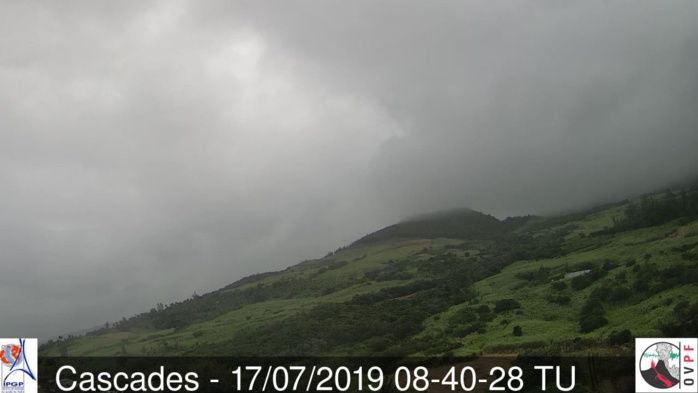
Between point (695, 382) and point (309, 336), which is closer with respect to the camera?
point (695, 382)

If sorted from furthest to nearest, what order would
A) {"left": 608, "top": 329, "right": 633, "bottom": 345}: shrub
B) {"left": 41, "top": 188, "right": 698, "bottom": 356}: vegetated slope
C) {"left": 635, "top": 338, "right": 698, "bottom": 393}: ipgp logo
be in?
{"left": 41, "top": 188, "right": 698, "bottom": 356}: vegetated slope, {"left": 608, "top": 329, "right": 633, "bottom": 345}: shrub, {"left": 635, "top": 338, "right": 698, "bottom": 393}: ipgp logo

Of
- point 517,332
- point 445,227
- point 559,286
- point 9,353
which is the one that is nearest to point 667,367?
point 517,332

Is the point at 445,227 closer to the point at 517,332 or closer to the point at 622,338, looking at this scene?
the point at 517,332

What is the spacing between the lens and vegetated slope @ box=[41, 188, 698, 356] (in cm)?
4300

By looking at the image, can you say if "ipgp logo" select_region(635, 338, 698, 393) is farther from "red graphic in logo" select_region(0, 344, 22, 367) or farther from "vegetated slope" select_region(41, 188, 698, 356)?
"red graphic in logo" select_region(0, 344, 22, 367)

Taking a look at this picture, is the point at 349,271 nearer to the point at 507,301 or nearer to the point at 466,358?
the point at 507,301

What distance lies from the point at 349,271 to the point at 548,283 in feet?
180

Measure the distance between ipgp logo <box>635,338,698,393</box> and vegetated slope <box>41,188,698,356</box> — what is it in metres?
8.19

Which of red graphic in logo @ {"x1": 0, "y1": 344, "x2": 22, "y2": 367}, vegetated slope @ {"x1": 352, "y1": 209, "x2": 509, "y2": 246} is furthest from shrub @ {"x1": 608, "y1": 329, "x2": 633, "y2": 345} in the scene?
vegetated slope @ {"x1": 352, "y1": 209, "x2": 509, "y2": 246}

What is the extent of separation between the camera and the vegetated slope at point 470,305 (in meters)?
43.0

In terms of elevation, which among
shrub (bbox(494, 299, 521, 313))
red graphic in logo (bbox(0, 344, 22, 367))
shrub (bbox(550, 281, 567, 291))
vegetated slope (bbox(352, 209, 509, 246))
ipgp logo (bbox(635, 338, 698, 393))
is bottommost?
ipgp logo (bbox(635, 338, 698, 393))

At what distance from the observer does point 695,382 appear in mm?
23172

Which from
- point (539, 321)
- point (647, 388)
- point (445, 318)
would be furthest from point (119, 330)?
point (647, 388)

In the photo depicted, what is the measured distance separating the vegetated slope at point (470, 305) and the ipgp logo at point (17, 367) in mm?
25011
